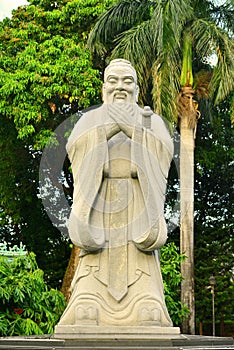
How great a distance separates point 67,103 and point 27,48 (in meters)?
1.78

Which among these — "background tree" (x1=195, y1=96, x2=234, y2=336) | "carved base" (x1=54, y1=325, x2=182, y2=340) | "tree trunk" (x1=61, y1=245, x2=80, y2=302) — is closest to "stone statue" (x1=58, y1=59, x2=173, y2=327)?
"carved base" (x1=54, y1=325, x2=182, y2=340)

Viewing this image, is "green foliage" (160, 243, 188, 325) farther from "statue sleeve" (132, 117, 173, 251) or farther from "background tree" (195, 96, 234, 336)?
"statue sleeve" (132, 117, 173, 251)

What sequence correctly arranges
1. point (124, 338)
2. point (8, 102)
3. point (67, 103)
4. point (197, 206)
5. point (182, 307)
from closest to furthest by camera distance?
point (124, 338)
point (182, 307)
point (8, 102)
point (67, 103)
point (197, 206)

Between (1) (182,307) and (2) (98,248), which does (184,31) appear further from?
(2) (98,248)

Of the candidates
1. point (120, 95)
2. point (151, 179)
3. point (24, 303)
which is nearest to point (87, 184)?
point (151, 179)

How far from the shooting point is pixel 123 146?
761 centimetres

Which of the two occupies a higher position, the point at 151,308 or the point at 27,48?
the point at 27,48

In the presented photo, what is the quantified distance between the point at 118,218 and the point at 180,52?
1150cm

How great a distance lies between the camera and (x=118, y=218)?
7465mm

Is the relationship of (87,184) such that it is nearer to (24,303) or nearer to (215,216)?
(24,303)

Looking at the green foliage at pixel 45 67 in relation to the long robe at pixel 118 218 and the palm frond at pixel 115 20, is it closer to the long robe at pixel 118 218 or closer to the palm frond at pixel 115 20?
the palm frond at pixel 115 20

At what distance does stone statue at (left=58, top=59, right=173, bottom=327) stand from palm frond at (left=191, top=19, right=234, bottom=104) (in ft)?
31.2

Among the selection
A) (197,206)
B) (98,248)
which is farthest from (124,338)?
(197,206)

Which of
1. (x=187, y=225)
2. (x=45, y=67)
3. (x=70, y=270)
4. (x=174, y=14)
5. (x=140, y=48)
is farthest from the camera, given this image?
(x=70, y=270)
